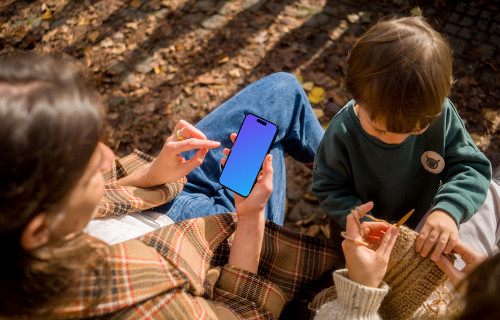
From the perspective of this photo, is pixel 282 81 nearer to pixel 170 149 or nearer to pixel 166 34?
pixel 170 149

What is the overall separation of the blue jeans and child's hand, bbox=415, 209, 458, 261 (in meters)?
0.81

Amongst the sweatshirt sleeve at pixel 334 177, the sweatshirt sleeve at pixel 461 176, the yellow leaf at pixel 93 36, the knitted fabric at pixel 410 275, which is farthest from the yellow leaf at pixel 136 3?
the knitted fabric at pixel 410 275

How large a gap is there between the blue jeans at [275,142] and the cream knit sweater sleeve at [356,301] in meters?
0.67

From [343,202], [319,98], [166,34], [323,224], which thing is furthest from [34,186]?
[166,34]

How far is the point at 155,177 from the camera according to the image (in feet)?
6.16

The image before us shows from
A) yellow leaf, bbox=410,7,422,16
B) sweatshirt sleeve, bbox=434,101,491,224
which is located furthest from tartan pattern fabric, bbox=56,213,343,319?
yellow leaf, bbox=410,7,422,16

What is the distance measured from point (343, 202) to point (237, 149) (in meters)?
0.65

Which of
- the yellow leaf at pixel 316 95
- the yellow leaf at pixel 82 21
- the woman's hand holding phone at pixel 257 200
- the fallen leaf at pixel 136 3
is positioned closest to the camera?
the woman's hand holding phone at pixel 257 200

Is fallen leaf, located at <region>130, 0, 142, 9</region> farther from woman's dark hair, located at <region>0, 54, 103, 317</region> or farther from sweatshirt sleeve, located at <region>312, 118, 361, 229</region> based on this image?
woman's dark hair, located at <region>0, 54, 103, 317</region>

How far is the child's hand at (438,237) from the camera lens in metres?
1.48

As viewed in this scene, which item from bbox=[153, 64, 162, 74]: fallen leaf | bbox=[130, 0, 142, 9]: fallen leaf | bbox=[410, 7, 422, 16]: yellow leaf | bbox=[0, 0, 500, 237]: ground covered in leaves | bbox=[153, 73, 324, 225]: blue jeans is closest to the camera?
bbox=[153, 73, 324, 225]: blue jeans

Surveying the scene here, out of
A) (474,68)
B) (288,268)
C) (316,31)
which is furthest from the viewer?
(316,31)

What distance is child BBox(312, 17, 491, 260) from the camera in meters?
1.36

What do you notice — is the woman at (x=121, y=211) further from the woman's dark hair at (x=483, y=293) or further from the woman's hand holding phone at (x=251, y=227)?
the woman's dark hair at (x=483, y=293)
